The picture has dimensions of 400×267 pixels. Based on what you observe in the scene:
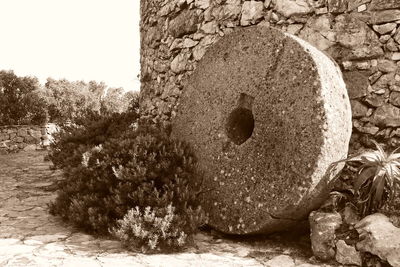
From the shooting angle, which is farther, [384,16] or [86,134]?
[86,134]

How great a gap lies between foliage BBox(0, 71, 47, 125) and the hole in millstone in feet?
29.0

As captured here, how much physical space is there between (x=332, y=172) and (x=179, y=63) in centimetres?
265

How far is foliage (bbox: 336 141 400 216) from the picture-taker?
3119 millimetres

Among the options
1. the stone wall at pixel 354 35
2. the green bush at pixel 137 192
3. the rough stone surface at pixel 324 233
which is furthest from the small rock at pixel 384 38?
the green bush at pixel 137 192

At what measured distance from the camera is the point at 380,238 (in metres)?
2.86

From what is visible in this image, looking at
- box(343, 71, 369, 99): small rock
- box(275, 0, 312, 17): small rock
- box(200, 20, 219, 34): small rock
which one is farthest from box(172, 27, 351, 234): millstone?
box(200, 20, 219, 34): small rock

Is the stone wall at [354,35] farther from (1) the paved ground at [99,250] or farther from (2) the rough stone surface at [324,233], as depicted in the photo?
(1) the paved ground at [99,250]

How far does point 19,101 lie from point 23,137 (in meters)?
0.96

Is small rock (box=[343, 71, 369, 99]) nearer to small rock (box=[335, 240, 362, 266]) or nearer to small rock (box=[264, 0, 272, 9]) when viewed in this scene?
small rock (box=[264, 0, 272, 9])

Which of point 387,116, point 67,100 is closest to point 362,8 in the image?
point 387,116

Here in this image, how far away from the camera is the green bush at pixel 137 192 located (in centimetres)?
330

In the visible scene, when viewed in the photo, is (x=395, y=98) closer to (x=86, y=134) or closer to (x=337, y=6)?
(x=337, y=6)

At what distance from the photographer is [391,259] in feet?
9.07

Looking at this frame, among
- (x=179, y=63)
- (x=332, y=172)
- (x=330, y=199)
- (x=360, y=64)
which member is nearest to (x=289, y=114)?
(x=332, y=172)
